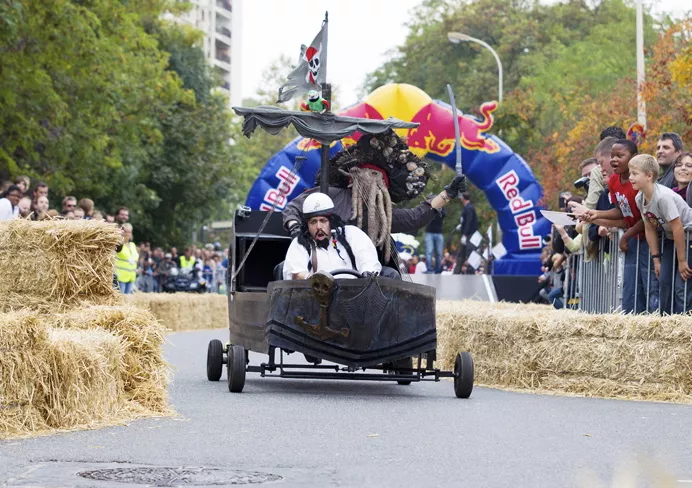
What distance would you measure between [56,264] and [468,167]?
18347mm

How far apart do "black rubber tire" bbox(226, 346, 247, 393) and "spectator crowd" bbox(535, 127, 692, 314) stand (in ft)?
11.8

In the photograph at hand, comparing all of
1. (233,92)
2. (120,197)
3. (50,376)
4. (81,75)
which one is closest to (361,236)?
(50,376)

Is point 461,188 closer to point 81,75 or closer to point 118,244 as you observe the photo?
point 118,244

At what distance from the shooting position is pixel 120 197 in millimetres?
51438

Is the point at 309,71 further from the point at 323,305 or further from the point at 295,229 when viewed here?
the point at 323,305

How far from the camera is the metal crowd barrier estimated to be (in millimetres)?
13828

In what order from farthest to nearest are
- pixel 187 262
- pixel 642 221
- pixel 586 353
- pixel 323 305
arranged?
Result: pixel 187 262, pixel 642 221, pixel 586 353, pixel 323 305

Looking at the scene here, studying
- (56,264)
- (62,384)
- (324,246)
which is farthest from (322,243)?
(62,384)

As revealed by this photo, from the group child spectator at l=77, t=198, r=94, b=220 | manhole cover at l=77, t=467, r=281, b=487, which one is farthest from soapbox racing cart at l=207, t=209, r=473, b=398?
child spectator at l=77, t=198, r=94, b=220

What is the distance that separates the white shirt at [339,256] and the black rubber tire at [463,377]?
43.3 inches

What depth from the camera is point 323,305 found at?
1251cm

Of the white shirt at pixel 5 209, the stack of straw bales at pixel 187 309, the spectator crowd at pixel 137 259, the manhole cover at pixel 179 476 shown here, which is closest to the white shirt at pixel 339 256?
the spectator crowd at pixel 137 259

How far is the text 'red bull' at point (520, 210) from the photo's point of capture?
29.8 m

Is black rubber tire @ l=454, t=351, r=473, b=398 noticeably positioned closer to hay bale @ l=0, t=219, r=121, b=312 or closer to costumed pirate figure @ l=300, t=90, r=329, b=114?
hay bale @ l=0, t=219, r=121, b=312
